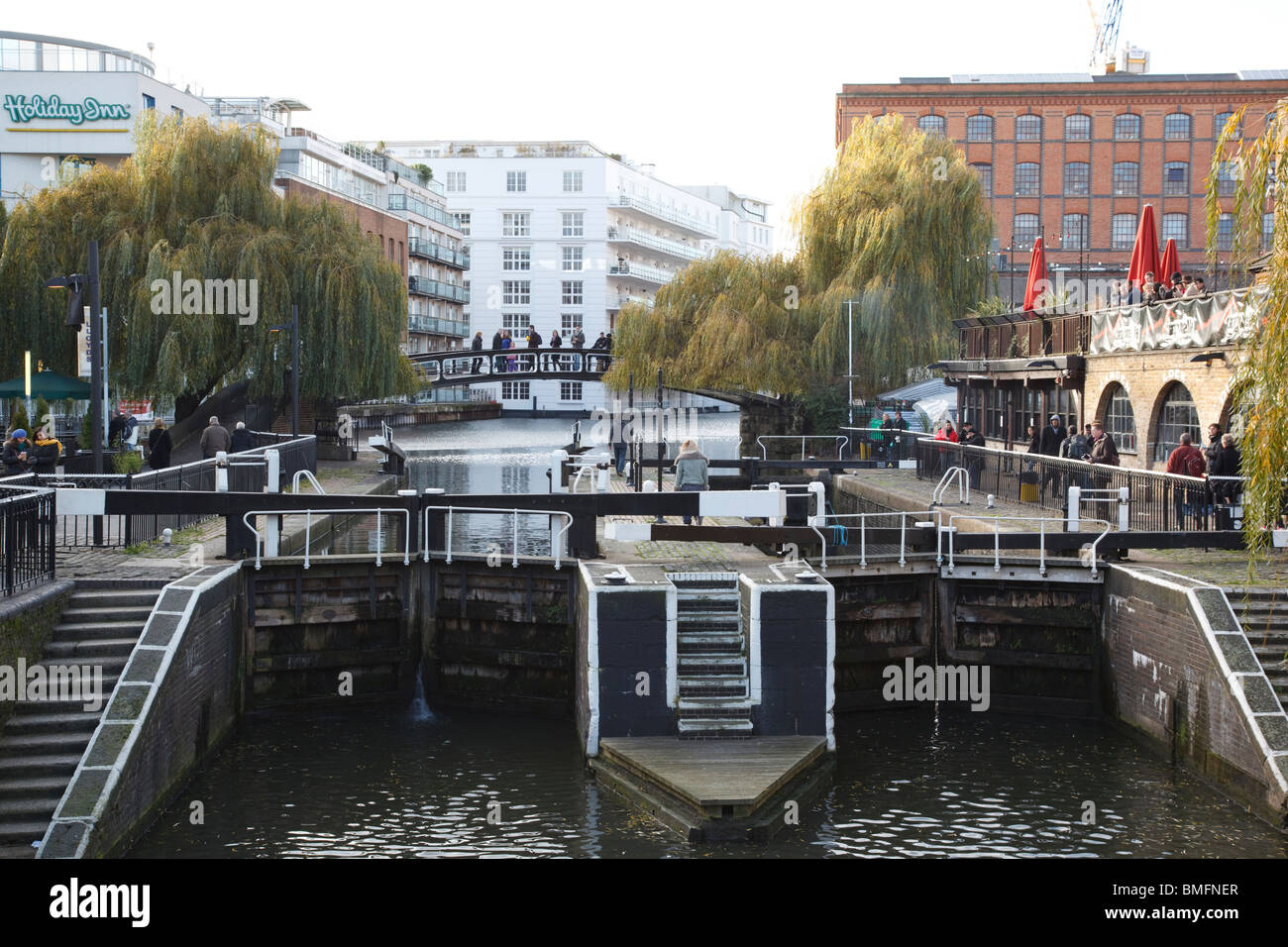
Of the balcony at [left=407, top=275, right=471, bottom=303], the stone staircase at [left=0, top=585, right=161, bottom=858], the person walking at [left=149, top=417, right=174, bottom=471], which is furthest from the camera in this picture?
the balcony at [left=407, top=275, right=471, bottom=303]

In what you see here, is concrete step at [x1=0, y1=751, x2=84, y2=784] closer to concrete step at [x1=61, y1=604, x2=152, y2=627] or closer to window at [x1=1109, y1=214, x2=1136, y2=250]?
concrete step at [x1=61, y1=604, x2=152, y2=627]

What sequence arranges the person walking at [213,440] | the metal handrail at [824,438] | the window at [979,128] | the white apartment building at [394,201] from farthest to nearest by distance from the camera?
the window at [979,128] → the white apartment building at [394,201] → the metal handrail at [824,438] → the person walking at [213,440]

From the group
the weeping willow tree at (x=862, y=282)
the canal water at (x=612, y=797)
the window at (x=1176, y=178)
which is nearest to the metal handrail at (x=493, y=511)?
the canal water at (x=612, y=797)

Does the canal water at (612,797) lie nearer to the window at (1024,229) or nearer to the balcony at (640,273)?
the window at (1024,229)

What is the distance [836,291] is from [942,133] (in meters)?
29.7

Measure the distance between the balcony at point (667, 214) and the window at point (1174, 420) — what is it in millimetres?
70273

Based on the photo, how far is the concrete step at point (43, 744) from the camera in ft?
39.9

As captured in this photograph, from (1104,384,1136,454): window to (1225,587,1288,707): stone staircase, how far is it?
13412 millimetres

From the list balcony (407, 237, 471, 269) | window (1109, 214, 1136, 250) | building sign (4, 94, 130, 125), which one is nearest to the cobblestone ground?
building sign (4, 94, 130, 125)

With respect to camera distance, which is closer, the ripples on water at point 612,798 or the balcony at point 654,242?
the ripples on water at point 612,798

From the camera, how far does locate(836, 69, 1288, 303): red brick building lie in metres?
67.1
